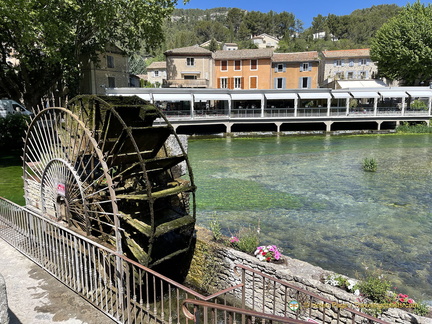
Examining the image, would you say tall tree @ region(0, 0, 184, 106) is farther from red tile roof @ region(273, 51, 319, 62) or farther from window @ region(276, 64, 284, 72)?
red tile roof @ region(273, 51, 319, 62)

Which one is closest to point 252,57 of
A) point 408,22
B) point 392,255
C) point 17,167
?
point 408,22

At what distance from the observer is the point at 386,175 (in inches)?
647

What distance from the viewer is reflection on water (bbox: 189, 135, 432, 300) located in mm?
8336

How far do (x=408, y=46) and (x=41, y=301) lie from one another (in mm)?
45105

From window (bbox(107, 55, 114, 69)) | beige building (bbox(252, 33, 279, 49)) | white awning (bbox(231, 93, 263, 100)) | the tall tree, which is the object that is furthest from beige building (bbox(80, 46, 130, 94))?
beige building (bbox(252, 33, 279, 49))

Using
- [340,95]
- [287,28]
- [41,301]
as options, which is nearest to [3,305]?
[41,301]

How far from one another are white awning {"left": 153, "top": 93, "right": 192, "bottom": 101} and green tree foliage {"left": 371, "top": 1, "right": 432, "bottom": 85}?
26.2 meters

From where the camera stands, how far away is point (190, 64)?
145ft

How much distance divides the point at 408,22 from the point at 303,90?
17.1m

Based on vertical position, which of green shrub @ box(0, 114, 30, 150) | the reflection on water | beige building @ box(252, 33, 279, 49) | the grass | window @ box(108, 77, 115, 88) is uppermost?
beige building @ box(252, 33, 279, 49)

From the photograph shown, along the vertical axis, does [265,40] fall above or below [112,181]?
above

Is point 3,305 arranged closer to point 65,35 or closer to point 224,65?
point 65,35

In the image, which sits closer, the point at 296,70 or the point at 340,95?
the point at 340,95

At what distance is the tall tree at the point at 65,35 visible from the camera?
805 inches
